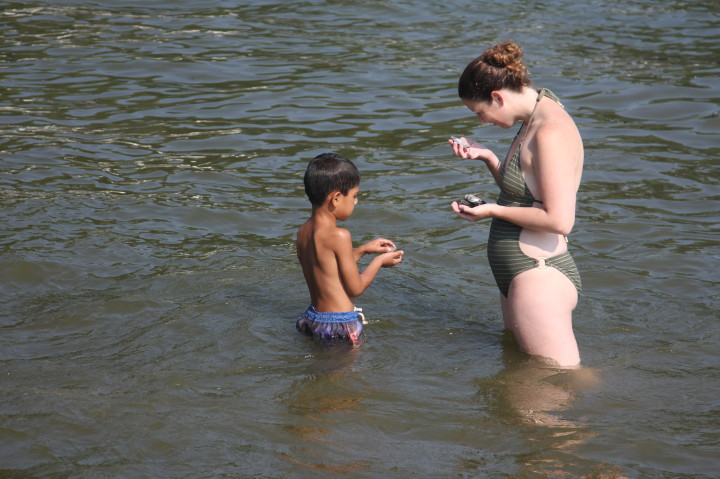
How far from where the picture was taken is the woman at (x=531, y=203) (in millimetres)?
4930

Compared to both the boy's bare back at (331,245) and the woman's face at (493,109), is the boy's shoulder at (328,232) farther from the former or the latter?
the woman's face at (493,109)

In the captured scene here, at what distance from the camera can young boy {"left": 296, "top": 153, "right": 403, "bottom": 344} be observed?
5.46m

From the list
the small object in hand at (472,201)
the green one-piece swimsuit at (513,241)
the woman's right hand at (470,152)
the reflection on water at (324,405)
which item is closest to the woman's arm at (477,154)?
the woman's right hand at (470,152)

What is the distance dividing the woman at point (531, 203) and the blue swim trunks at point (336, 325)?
0.99 meters

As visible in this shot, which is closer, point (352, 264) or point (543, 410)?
point (543, 410)

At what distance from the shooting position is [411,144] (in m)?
10.4

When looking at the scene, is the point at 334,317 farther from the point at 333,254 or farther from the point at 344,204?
the point at 344,204

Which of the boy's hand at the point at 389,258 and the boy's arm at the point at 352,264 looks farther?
the boy's hand at the point at 389,258

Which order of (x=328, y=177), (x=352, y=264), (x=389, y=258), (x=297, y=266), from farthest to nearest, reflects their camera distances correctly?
1. (x=297, y=266)
2. (x=389, y=258)
3. (x=352, y=264)
4. (x=328, y=177)

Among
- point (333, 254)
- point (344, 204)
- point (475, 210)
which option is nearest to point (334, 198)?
point (344, 204)

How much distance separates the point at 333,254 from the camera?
217 inches

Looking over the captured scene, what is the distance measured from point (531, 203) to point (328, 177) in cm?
121

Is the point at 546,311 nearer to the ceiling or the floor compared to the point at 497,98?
nearer to the floor

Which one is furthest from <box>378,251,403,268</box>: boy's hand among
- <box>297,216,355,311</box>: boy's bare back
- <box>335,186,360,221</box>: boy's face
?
<box>335,186,360,221</box>: boy's face
